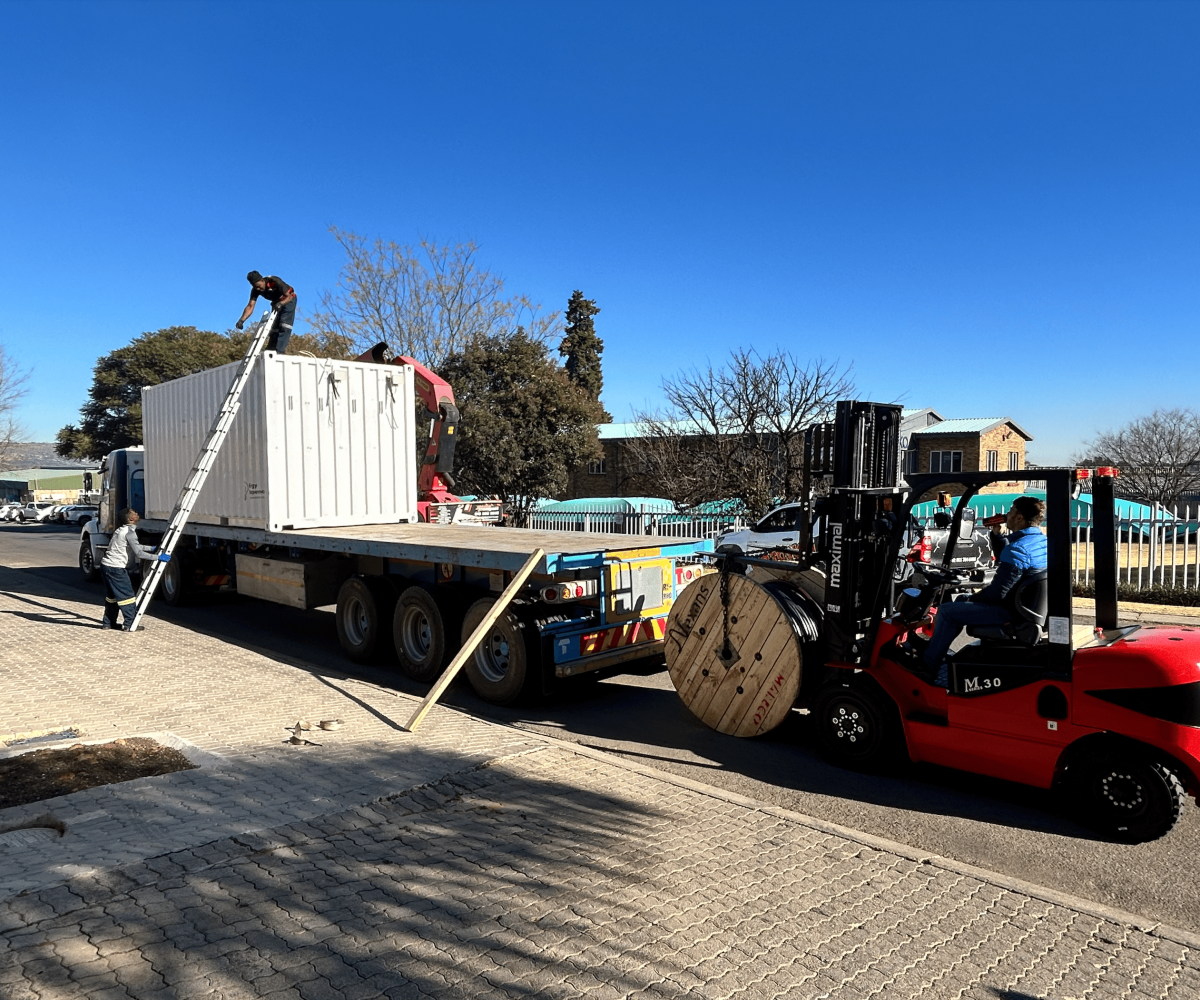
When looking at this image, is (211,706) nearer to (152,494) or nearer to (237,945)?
(237,945)

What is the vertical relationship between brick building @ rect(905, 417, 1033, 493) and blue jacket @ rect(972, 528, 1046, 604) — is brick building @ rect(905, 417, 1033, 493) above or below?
above

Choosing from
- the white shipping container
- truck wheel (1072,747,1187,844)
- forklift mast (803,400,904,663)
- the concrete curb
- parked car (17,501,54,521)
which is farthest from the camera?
parked car (17,501,54,521)

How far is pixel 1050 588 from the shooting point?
4918 mm

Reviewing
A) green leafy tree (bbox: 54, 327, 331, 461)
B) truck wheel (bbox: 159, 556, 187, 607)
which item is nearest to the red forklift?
truck wheel (bbox: 159, 556, 187, 607)

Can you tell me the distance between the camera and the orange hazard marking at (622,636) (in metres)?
7.51

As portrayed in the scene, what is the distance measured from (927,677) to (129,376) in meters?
47.4

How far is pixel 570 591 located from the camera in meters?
7.48

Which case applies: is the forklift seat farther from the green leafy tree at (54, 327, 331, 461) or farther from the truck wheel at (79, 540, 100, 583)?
the green leafy tree at (54, 327, 331, 461)

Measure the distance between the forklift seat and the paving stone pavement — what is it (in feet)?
4.78

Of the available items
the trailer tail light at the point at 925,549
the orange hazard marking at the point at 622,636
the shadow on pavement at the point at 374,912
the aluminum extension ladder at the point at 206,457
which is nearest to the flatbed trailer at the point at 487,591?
the orange hazard marking at the point at 622,636

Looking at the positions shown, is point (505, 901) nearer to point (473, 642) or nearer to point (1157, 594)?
point (473, 642)

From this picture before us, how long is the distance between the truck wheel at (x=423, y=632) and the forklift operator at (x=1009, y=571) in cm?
458

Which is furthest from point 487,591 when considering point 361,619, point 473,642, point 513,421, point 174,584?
point 513,421

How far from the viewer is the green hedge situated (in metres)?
13.6
